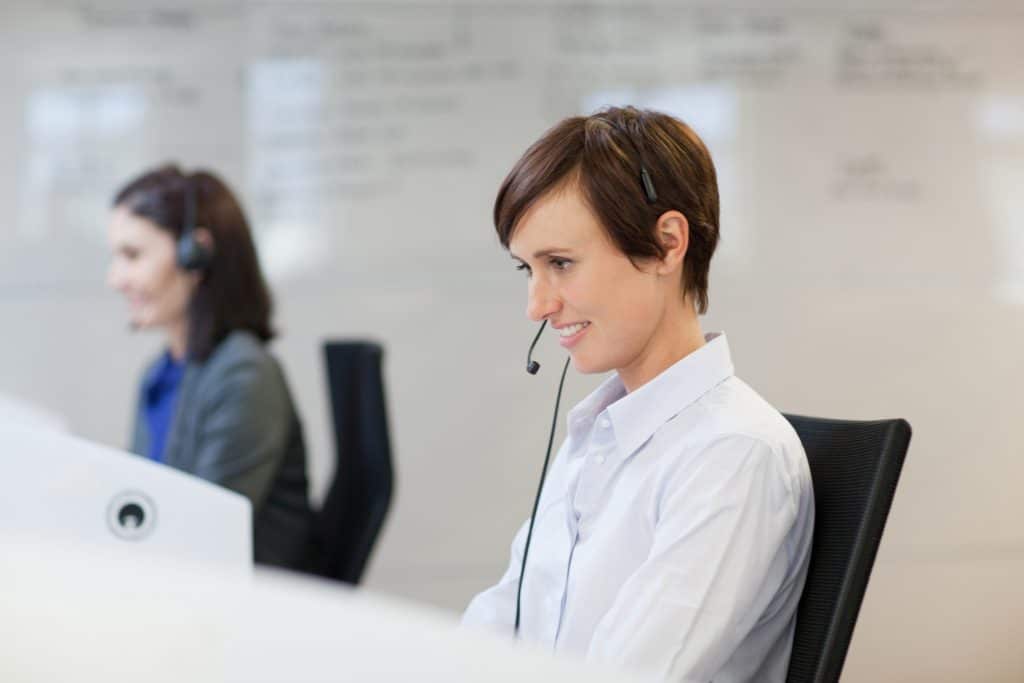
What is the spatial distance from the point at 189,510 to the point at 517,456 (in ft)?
6.36

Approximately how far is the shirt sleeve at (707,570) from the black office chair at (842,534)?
3 cm

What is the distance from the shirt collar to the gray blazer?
3.54ft

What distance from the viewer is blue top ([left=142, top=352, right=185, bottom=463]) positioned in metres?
2.27

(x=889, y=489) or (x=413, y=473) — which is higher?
(x=889, y=489)

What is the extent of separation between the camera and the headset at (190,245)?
222 centimetres

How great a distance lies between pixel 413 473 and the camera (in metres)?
3.05

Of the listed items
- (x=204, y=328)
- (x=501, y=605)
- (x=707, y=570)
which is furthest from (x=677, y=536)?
(x=204, y=328)

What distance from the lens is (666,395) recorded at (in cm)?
107

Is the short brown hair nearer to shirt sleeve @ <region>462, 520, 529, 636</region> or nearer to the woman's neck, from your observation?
shirt sleeve @ <region>462, 520, 529, 636</region>

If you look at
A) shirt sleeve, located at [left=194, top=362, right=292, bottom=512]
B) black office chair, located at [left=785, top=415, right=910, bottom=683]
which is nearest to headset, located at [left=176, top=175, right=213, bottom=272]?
shirt sleeve, located at [left=194, top=362, right=292, bottom=512]

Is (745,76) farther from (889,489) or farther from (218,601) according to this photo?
(218,601)

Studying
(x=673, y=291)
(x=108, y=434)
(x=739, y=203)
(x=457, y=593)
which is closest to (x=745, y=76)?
(x=739, y=203)

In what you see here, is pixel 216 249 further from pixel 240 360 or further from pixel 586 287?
pixel 586 287

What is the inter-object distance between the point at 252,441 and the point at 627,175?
1.19 meters
